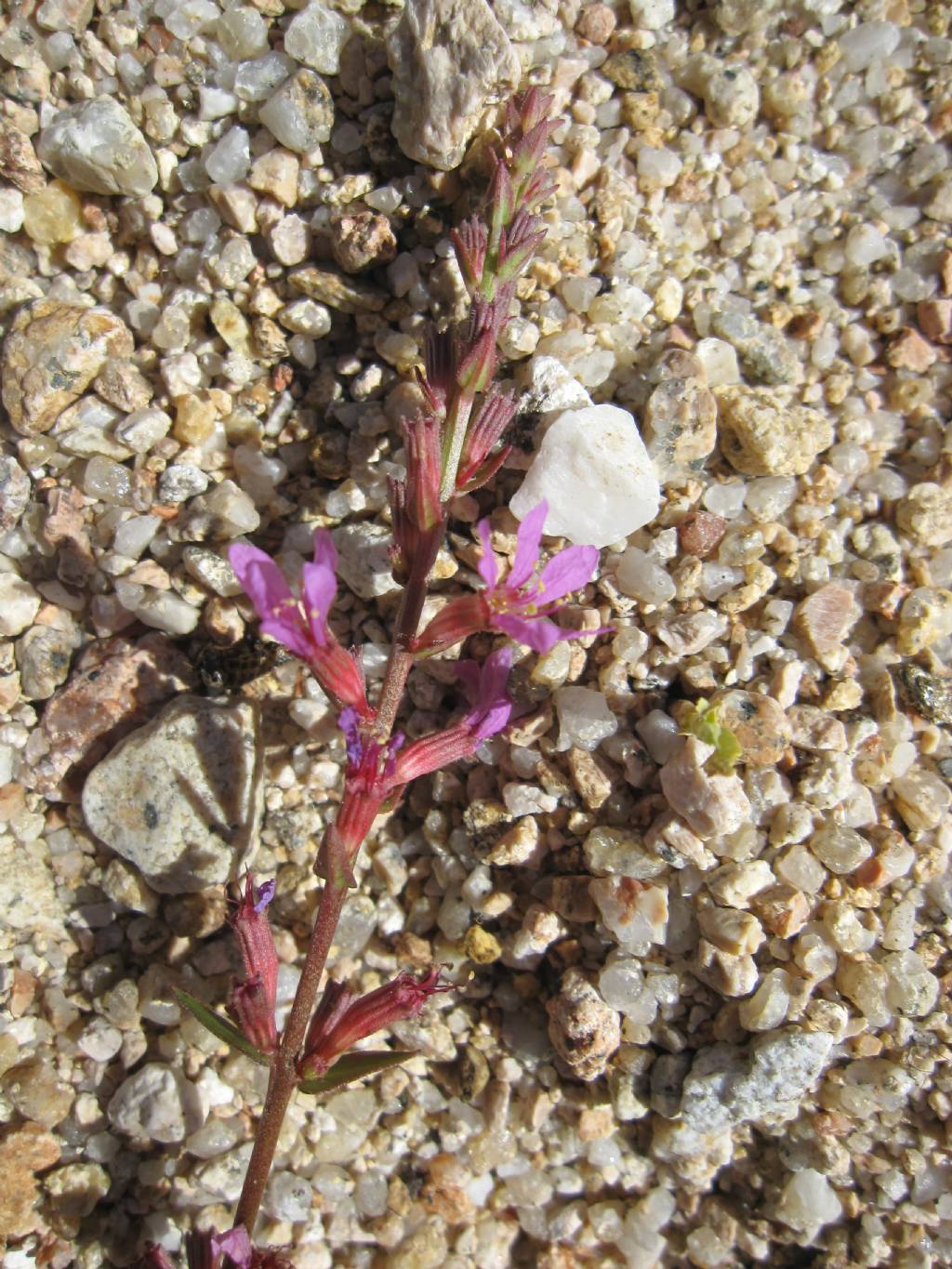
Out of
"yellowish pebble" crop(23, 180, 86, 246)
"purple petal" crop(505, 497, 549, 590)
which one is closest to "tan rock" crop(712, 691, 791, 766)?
"purple petal" crop(505, 497, 549, 590)

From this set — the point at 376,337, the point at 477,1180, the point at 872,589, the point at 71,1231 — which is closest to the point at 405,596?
the point at 376,337

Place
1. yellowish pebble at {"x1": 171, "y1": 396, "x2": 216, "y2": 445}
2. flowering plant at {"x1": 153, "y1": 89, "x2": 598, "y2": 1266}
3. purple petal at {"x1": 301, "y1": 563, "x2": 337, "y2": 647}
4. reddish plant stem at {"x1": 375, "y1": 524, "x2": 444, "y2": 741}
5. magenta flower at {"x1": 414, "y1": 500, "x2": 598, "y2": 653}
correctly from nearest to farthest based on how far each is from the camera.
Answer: purple petal at {"x1": 301, "y1": 563, "x2": 337, "y2": 647} < magenta flower at {"x1": 414, "y1": 500, "x2": 598, "y2": 653} < flowering plant at {"x1": 153, "y1": 89, "x2": 598, "y2": 1266} < reddish plant stem at {"x1": 375, "y1": 524, "x2": 444, "y2": 741} < yellowish pebble at {"x1": 171, "y1": 396, "x2": 216, "y2": 445}

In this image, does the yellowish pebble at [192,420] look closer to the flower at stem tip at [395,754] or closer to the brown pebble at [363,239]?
the brown pebble at [363,239]

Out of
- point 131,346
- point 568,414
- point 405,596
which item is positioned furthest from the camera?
point 131,346

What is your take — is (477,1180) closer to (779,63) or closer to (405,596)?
(405,596)

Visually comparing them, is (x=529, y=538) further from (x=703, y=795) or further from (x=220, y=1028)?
(x=220, y=1028)

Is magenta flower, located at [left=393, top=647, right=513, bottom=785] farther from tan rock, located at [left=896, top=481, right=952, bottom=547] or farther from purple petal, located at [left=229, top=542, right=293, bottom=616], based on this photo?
tan rock, located at [left=896, top=481, right=952, bottom=547]
